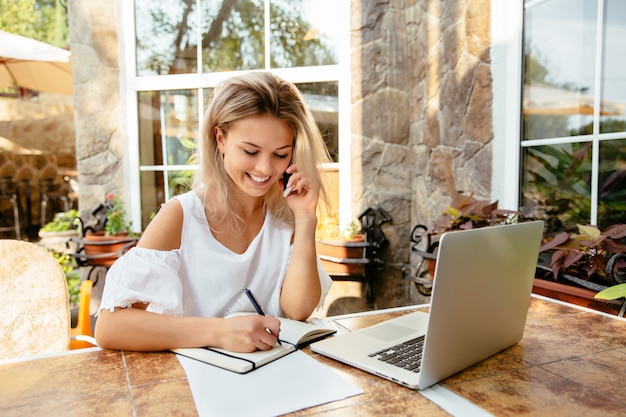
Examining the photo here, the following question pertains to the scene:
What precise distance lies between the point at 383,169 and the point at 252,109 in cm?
189

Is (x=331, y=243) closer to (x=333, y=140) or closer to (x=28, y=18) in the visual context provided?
(x=333, y=140)

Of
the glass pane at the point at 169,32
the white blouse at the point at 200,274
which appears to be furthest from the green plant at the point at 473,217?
the glass pane at the point at 169,32

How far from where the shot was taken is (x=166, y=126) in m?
3.39

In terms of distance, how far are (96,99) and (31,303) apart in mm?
2319

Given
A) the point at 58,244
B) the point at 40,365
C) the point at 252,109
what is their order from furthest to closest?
the point at 58,244 < the point at 252,109 < the point at 40,365

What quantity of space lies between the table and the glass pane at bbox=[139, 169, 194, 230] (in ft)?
8.34

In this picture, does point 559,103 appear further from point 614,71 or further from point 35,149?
point 35,149

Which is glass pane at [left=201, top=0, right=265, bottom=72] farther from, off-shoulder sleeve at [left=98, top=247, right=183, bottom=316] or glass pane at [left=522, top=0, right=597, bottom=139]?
off-shoulder sleeve at [left=98, top=247, right=183, bottom=316]

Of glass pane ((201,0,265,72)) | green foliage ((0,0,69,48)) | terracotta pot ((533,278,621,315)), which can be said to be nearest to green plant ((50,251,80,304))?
glass pane ((201,0,265,72))

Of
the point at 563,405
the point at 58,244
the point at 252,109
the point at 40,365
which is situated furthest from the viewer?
the point at 58,244

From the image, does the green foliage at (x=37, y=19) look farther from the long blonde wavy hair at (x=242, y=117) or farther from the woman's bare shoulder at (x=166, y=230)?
the woman's bare shoulder at (x=166, y=230)

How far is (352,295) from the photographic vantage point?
3.02 metres

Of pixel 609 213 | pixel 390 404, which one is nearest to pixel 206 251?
pixel 390 404

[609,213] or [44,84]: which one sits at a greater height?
[44,84]
